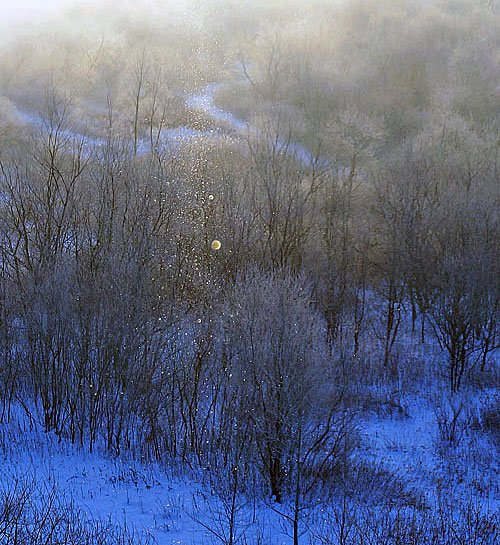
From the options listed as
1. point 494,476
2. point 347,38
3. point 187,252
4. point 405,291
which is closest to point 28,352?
point 187,252

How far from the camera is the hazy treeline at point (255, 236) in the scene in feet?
41.5

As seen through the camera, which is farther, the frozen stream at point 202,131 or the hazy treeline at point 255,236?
the frozen stream at point 202,131

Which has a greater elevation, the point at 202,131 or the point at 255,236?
the point at 202,131

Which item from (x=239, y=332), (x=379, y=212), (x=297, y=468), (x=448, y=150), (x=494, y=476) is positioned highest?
(x=448, y=150)

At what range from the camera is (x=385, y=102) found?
A: 32.5 metres

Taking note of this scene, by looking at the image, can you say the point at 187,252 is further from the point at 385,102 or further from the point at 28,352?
the point at 385,102

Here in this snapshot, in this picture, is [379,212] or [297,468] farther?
[379,212]

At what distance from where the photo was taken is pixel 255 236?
2100cm

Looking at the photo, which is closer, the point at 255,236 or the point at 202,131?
the point at 255,236

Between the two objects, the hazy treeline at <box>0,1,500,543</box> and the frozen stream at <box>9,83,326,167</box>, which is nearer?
the hazy treeline at <box>0,1,500,543</box>

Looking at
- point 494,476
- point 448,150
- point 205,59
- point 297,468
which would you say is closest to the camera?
point 297,468

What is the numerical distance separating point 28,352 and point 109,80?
68.9 feet

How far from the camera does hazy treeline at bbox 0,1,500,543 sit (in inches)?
498

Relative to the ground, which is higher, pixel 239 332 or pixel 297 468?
pixel 239 332
